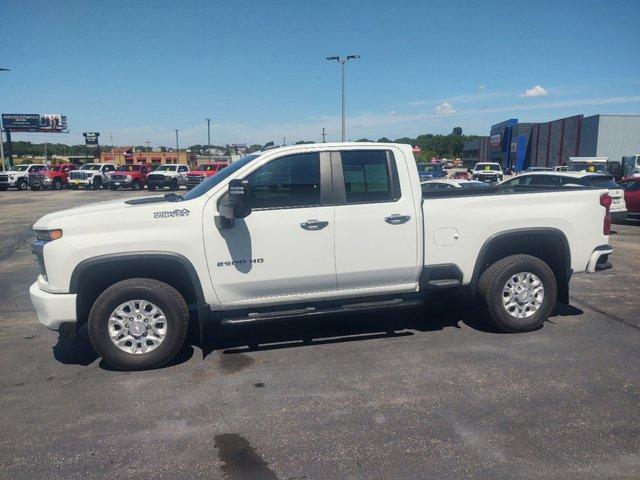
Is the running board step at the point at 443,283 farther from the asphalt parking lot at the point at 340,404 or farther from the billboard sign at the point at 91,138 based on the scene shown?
the billboard sign at the point at 91,138

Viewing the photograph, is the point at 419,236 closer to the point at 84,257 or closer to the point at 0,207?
the point at 84,257

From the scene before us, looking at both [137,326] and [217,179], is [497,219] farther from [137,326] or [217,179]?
[137,326]

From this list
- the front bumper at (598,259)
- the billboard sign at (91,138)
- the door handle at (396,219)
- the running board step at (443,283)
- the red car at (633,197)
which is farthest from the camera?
the billboard sign at (91,138)

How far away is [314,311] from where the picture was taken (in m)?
4.95

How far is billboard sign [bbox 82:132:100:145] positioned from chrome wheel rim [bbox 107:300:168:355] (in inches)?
3443

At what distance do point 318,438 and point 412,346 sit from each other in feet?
6.63

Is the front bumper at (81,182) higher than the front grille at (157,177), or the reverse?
the front grille at (157,177)

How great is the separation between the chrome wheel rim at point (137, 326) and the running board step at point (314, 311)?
58 centimetres

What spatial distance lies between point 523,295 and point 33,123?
7198cm

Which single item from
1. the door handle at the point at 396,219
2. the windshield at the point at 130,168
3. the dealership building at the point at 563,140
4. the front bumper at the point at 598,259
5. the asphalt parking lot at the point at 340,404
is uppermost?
the dealership building at the point at 563,140

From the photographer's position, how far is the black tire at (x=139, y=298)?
4586mm

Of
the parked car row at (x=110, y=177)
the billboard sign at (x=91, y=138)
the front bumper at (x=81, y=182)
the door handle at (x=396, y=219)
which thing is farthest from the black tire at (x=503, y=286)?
the billboard sign at (x=91, y=138)

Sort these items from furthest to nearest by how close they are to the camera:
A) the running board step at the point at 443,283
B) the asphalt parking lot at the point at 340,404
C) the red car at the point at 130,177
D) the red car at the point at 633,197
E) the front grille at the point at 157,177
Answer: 1. the red car at the point at 130,177
2. the front grille at the point at 157,177
3. the red car at the point at 633,197
4. the running board step at the point at 443,283
5. the asphalt parking lot at the point at 340,404

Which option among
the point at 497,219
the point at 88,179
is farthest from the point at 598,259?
the point at 88,179
